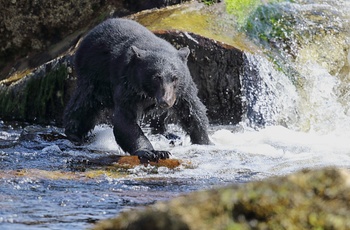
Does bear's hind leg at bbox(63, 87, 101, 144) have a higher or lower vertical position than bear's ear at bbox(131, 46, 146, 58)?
lower

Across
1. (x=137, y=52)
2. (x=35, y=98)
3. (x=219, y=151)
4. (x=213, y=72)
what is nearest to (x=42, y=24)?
(x=35, y=98)

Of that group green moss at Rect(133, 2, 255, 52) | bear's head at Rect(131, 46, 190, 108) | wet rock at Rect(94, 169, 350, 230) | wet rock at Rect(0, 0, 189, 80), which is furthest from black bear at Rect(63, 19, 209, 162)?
wet rock at Rect(94, 169, 350, 230)

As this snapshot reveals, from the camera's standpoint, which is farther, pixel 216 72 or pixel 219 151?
pixel 216 72

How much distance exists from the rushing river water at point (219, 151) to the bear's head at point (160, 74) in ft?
2.35

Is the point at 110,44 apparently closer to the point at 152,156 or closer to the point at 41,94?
the point at 152,156

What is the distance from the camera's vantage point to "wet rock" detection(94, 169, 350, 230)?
8.46 feet

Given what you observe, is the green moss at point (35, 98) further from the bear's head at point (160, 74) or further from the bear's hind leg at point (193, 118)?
the bear's head at point (160, 74)

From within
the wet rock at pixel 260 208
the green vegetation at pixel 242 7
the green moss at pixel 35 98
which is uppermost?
the wet rock at pixel 260 208

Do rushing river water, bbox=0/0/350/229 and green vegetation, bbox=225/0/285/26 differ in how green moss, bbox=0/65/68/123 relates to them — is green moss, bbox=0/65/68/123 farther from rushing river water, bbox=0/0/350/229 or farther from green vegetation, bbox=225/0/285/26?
green vegetation, bbox=225/0/285/26

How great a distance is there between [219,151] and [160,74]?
1.17 metres

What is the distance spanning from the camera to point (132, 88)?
26.9 feet

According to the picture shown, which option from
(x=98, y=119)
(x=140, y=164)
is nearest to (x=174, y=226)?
(x=140, y=164)

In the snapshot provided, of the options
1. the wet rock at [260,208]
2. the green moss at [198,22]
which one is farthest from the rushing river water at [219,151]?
the wet rock at [260,208]

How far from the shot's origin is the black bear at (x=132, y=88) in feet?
26.2
